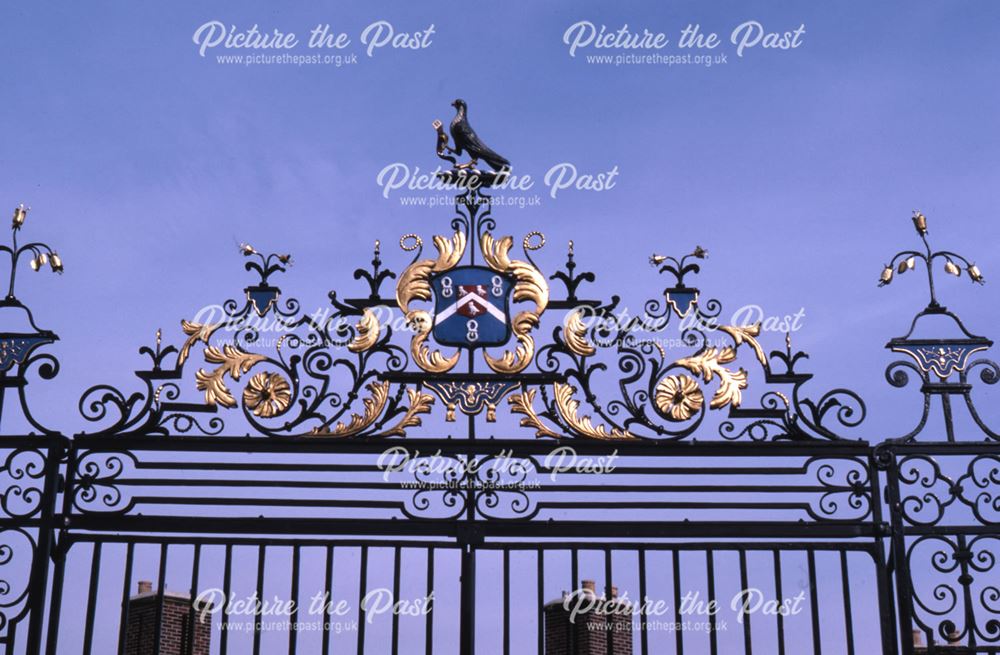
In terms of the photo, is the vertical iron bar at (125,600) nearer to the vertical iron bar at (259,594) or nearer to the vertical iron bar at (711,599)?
the vertical iron bar at (259,594)

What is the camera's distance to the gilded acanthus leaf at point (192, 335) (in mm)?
10641

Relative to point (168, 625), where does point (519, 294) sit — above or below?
above

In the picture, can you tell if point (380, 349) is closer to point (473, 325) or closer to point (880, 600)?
point (473, 325)

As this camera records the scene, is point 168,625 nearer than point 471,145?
No

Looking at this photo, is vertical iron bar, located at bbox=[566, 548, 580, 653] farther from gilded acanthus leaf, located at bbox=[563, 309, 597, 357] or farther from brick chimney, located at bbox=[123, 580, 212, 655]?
brick chimney, located at bbox=[123, 580, 212, 655]

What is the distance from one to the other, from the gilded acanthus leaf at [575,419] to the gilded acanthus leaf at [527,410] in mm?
167

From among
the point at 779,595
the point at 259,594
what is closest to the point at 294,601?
the point at 259,594

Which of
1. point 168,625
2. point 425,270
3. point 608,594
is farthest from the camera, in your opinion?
point 168,625

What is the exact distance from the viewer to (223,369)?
10609 mm

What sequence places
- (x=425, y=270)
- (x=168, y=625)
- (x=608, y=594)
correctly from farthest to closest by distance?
(x=168, y=625), (x=425, y=270), (x=608, y=594)

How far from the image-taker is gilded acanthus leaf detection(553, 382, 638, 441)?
34.2 ft

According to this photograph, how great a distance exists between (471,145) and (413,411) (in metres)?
2.16

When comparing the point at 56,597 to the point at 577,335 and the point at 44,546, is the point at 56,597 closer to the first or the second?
the point at 44,546

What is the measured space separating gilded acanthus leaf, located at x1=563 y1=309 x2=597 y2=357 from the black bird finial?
1.33m
